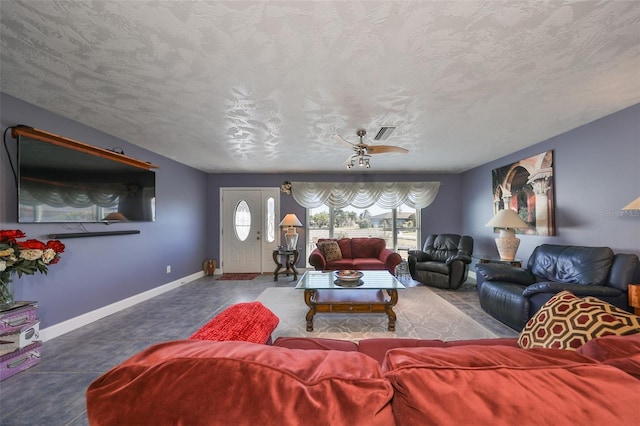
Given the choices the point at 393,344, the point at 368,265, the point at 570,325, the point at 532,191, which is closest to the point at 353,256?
the point at 368,265

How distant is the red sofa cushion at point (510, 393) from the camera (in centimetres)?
50

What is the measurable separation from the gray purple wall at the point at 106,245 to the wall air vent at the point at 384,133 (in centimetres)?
354

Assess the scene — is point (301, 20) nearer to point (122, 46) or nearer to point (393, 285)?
point (122, 46)

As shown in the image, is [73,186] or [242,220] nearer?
[73,186]

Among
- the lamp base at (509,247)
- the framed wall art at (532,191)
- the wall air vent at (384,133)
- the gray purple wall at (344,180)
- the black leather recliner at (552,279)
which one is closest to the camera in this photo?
the black leather recliner at (552,279)

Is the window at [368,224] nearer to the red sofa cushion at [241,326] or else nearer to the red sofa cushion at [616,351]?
the red sofa cushion at [241,326]

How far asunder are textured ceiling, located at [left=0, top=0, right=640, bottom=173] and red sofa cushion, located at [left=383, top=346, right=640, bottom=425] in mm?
1652

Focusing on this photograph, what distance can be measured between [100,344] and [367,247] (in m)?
4.17

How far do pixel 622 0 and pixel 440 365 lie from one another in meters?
2.13

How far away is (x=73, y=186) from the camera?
2658 mm

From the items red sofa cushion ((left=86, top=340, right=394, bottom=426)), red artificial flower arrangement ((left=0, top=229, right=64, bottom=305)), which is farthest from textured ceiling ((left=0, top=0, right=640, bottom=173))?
red sofa cushion ((left=86, top=340, right=394, bottom=426))

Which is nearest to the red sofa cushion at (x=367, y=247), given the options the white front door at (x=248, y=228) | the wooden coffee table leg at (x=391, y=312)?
the white front door at (x=248, y=228)

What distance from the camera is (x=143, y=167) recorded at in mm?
3547

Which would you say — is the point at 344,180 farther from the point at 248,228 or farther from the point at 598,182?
the point at 598,182
